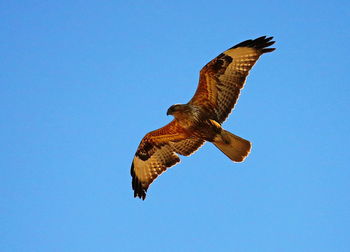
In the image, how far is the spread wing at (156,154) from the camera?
1211cm

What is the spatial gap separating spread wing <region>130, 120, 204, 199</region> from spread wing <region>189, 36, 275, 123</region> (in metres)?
1.00

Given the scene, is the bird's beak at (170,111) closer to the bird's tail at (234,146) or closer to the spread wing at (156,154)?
the spread wing at (156,154)

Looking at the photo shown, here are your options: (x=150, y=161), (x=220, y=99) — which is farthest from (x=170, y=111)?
(x=150, y=161)

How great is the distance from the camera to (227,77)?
11.3 metres

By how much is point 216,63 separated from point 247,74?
64 cm

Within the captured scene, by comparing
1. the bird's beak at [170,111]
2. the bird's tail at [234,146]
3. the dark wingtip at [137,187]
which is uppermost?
the bird's beak at [170,111]

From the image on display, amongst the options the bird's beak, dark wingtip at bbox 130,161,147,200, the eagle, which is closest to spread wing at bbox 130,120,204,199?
dark wingtip at bbox 130,161,147,200

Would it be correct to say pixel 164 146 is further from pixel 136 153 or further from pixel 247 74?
pixel 247 74

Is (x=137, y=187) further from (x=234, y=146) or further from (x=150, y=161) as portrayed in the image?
(x=234, y=146)

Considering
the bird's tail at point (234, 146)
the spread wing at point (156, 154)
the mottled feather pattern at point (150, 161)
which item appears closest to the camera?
the bird's tail at point (234, 146)

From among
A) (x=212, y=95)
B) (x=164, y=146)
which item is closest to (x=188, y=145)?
(x=164, y=146)

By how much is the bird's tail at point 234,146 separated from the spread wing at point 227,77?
0.43m

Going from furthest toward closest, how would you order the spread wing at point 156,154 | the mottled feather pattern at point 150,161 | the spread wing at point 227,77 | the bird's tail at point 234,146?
the mottled feather pattern at point 150,161, the spread wing at point 156,154, the spread wing at point 227,77, the bird's tail at point 234,146

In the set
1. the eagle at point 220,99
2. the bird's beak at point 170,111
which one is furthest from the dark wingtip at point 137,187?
the bird's beak at point 170,111
